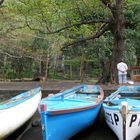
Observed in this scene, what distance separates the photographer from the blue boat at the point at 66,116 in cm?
759

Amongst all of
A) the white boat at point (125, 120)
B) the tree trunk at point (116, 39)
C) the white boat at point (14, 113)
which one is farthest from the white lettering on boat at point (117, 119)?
the tree trunk at point (116, 39)

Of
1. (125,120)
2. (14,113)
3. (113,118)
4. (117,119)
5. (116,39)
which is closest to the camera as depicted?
(125,120)

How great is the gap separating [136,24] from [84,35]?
359 cm

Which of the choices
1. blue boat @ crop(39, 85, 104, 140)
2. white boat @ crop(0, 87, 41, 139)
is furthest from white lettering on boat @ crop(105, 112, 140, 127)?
white boat @ crop(0, 87, 41, 139)

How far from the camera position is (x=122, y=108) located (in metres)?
7.49

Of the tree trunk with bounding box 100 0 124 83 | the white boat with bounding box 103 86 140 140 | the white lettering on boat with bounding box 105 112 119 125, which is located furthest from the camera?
the tree trunk with bounding box 100 0 124 83

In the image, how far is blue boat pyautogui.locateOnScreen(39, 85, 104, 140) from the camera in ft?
24.9

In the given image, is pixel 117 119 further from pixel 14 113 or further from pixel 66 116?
pixel 14 113

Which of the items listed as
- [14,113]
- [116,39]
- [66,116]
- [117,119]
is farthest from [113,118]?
[116,39]

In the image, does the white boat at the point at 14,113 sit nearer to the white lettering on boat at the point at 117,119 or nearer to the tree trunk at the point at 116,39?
the white lettering on boat at the point at 117,119

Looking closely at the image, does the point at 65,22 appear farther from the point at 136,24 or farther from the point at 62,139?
the point at 62,139

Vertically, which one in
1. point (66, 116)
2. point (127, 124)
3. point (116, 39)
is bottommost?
point (127, 124)

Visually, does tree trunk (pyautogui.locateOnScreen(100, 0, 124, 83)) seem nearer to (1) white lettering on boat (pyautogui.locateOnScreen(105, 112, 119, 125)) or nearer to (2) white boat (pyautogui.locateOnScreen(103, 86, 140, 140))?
(1) white lettering on boat (pyautogui.locateOnScreen(105, 112, 119, 125))

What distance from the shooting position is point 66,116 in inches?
310
